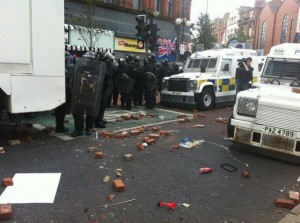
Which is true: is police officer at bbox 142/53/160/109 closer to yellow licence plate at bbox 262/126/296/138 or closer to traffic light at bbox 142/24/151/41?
traffic light at bbox 142/24/151/41

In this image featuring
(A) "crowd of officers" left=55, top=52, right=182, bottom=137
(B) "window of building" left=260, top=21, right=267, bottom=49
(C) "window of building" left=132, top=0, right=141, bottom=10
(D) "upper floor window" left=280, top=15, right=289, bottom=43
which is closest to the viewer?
(A) "crowd of officers" left=55, top=52, right=182, bottom=137

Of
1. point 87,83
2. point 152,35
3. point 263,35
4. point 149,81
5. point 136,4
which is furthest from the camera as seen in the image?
point 263,35

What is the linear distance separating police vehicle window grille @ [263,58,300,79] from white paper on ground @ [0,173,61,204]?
506 cm

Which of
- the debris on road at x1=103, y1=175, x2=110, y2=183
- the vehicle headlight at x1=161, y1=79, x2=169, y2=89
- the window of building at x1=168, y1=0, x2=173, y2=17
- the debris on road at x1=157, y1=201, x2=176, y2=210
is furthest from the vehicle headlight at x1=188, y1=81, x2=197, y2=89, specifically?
the window of building at x1=168, y1=0, x2=173, y2=17

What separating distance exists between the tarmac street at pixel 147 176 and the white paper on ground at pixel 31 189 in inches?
1.9

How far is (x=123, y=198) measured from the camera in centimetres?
440

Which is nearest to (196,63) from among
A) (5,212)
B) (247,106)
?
(247,106)

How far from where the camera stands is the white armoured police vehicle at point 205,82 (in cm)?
Result: 1217

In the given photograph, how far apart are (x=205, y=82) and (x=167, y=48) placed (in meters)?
15.5

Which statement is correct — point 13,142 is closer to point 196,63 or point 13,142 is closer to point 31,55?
point 31,55

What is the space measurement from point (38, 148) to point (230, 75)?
8.66 m

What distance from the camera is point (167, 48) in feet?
89.2

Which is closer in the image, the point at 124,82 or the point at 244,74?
the point at 124,82

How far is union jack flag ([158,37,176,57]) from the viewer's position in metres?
26.8
